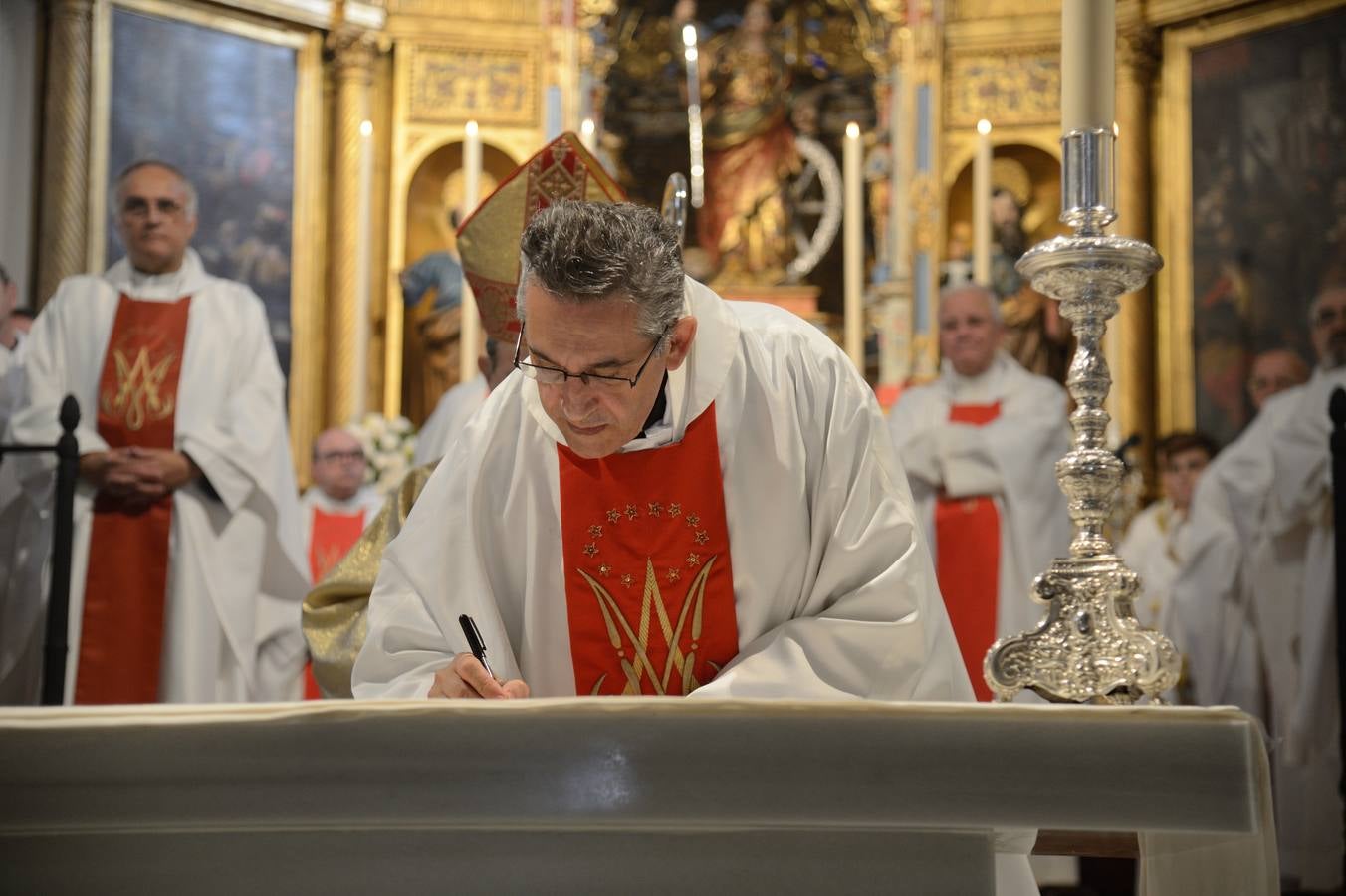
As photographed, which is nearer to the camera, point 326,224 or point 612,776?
point 612,776

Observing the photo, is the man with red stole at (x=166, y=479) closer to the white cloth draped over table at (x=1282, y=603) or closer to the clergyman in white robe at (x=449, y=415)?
the clergyman in white robe at (x=449, y=415)

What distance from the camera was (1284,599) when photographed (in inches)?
289

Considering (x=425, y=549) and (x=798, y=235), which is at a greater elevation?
(x=798, y=235)

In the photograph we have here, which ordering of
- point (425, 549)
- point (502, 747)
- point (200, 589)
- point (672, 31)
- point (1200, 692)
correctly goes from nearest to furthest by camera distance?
point (502, 747) → point (425, 549) → point (200, 589) → point (1200, 692) → point (672, 31)

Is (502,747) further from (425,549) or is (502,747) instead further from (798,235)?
→ (798,235)

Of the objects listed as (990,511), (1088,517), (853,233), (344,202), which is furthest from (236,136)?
(1088,517)

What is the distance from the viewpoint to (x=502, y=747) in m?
1.25

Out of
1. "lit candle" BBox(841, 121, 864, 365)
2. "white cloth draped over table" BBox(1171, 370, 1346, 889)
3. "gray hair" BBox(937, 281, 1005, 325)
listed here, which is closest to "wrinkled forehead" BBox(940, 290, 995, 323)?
"gray hair" BBox(937, 281, 1005, 325)

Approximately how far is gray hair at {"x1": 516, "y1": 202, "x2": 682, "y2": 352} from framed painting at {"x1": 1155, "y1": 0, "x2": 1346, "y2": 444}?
7492mm

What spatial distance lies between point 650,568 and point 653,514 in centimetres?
8

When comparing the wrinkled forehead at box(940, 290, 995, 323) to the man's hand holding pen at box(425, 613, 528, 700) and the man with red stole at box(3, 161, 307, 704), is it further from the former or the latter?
the man's hand holding pen at box(425, 613, 528, 700)

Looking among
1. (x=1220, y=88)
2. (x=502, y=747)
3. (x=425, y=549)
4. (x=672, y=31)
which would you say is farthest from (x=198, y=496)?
Answer: (x=1220, y=88)

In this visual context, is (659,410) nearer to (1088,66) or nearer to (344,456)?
(1088,66)

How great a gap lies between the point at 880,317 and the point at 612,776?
8444 mm
